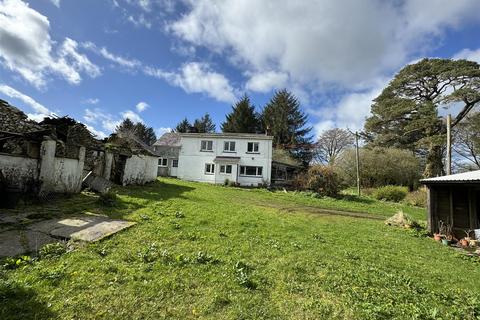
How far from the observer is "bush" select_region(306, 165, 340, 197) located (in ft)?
78.5

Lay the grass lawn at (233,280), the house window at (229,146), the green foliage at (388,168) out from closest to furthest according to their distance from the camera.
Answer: the grass lawn at (233,280) < the green foliage at (388,168) < the house window at (229,146)

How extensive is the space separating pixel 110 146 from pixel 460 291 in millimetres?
16866

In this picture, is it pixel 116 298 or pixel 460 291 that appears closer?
pixel 116 298

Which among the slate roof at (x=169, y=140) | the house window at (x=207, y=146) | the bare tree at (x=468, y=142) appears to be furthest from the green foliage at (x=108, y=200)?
the bare tree at (x=468, y=142)

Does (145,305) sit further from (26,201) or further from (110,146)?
(110,146)

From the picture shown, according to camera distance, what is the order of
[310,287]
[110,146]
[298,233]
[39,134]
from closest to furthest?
1. [310,287]
2. [298,233]
3. [39,134]
4. [110,146]

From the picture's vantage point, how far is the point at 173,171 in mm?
35125

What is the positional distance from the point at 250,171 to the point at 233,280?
26113mm

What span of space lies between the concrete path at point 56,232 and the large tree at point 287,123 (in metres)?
41.2

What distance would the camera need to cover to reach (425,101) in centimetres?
2505

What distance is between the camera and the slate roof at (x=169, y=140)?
122ft

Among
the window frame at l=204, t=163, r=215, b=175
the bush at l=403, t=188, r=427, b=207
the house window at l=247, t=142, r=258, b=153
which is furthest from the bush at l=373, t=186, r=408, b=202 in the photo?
the window frame at l=204, t=163, r=215, b=175

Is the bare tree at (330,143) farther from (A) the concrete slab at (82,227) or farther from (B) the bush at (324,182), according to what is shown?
(A) the concrete slab at (82,227)

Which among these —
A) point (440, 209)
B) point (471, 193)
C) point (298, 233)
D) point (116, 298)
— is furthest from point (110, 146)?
point (471, 193)
